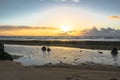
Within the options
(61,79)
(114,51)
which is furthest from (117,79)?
(114,51)

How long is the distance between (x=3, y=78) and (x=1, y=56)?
8615 millimetres

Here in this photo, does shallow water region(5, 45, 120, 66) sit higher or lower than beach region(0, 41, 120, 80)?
lower

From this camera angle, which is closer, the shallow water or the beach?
the beach

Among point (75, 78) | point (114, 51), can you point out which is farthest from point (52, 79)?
point (114, 51)

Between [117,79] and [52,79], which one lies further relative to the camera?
[117,79]

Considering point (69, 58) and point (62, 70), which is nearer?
point (62, 70)

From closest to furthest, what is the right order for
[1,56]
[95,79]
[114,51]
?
[95,79] → [1,56] → [114,51]

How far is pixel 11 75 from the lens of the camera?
1086 centimetres

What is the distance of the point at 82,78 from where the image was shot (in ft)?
36.9

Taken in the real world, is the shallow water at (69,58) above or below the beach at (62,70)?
below

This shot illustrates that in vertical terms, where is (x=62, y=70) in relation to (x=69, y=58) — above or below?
above

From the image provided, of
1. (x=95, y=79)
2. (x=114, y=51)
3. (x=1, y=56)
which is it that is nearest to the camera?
(x=95, y=79)

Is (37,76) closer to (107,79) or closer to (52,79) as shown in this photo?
(52,79)

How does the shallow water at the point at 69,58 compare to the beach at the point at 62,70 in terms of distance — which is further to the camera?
the shallow water at the point at 69,58
